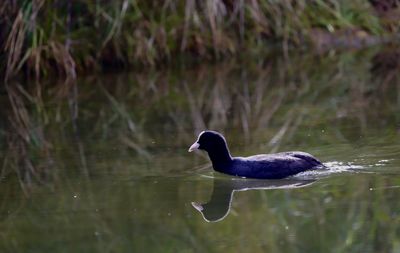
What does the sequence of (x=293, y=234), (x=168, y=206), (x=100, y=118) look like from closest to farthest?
(x=293, y=234)
(x=168, y=206)
(x=100, y=118)

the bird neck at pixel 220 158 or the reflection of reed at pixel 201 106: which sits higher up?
the bird neck at pixel 220 158

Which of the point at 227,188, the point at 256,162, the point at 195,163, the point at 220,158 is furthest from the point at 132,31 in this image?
the point at 227,188

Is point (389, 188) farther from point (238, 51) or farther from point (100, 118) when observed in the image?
point (238, 51)

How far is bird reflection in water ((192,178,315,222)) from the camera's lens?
7730 millimetres

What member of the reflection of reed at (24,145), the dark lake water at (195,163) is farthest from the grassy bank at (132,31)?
the reflection of reed at (24,145)

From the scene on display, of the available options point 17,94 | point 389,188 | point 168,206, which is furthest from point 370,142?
point 17,94

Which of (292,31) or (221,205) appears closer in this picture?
(221,205)

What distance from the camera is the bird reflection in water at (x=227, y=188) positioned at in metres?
7.73

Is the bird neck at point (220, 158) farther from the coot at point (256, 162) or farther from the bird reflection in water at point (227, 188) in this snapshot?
the bird reflection in water at point (227, 188)

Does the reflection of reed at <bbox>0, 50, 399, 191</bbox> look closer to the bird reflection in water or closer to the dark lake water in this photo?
the dark lake water

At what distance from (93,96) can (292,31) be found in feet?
15.4

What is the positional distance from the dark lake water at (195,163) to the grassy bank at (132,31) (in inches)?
23.8

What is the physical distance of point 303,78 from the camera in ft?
47.9

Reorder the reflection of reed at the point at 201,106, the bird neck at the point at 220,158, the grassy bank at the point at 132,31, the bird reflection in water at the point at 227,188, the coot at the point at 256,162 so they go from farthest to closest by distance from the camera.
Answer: the grassy bank at the point at 132,31 → the reflection of reed at the point at 201,106 → the bird neck at the point at 220,158 → the coot at the point at 256,162 → the bird reflection in water at the point at 227,188
